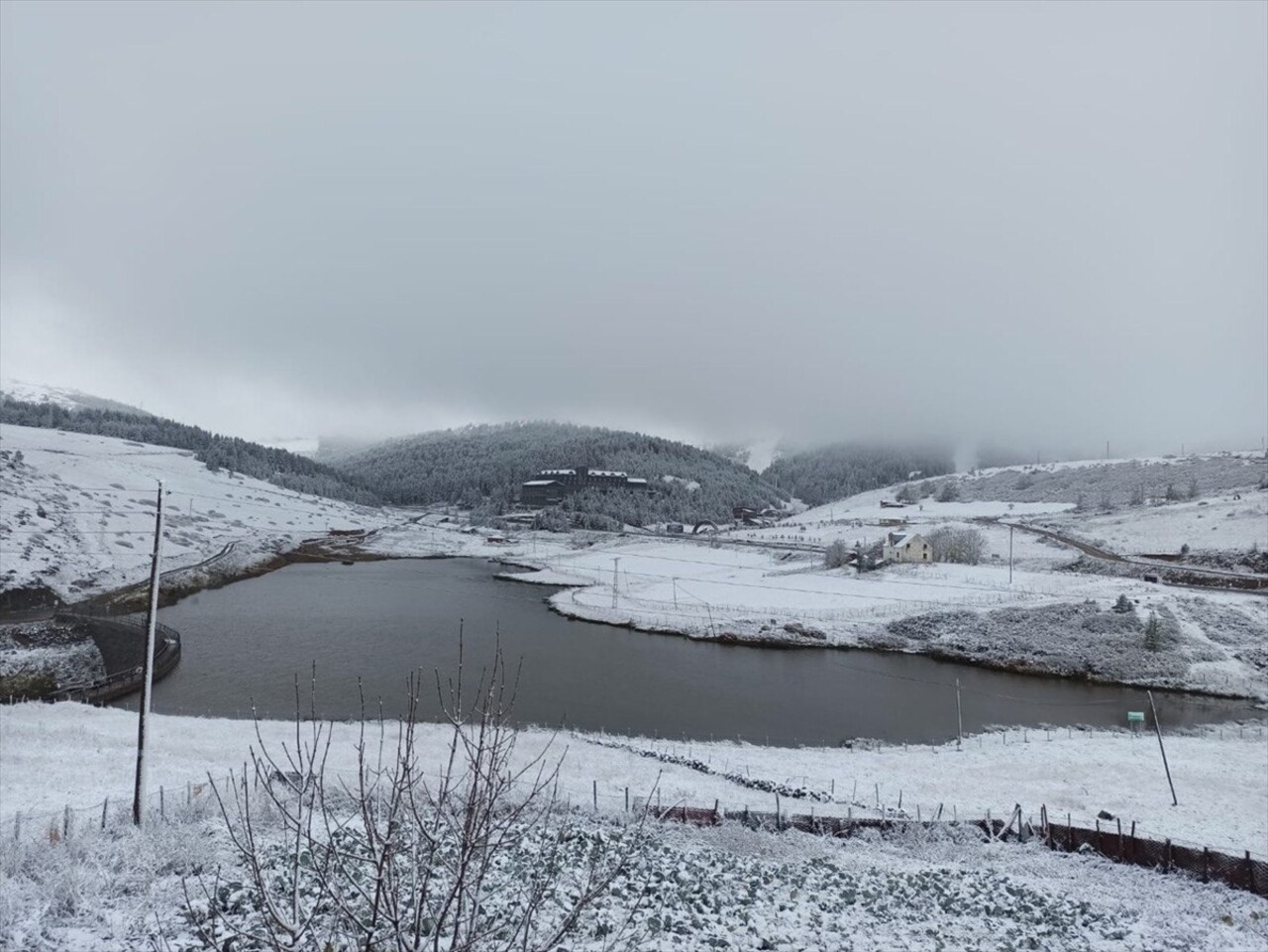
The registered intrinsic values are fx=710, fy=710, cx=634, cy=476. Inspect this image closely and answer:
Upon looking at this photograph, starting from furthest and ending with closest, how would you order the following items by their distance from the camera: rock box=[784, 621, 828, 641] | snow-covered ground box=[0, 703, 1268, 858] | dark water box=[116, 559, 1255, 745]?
rock box=[784, 621, 828, 641]
dark water box=[116, 559, 1255, 745]
snow-covered ground box=[0, 703, 1268, 858]

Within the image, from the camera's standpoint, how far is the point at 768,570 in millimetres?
72750

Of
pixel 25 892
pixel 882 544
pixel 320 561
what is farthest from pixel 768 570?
pixel 25 892

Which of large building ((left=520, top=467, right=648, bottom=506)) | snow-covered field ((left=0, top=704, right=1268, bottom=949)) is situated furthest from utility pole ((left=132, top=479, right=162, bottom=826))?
large building ((left=520, top=467, right=648, bottom=506))

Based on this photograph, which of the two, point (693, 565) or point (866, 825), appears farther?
point (693, 565)

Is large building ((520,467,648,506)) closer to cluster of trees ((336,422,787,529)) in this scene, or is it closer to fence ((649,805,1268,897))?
cluster of trees ((336,422,787,529))

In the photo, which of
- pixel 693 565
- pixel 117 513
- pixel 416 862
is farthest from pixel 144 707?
pixel 117 513

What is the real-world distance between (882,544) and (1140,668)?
3322 centimetres

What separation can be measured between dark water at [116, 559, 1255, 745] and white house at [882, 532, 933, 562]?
26302 mm

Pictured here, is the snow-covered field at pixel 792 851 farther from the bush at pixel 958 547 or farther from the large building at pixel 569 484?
the large building at pixel 569 484

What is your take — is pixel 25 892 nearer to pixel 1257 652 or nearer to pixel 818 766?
pixel 818 766

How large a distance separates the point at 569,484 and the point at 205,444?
78.5 meters

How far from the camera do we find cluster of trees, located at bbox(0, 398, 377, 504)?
5374 inches

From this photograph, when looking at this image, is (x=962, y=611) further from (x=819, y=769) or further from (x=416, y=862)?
(x=416, y=862)

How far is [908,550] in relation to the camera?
70188mm
